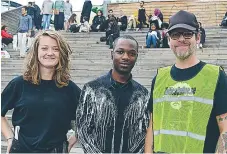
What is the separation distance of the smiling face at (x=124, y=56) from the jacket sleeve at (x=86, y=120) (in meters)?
0.30

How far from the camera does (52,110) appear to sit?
301 cm

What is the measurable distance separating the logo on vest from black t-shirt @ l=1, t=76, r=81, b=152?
0.84 metres

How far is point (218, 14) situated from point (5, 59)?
9.71 m

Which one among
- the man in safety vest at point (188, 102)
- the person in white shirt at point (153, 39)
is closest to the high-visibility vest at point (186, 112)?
the man in safety vest at point (188, 102)

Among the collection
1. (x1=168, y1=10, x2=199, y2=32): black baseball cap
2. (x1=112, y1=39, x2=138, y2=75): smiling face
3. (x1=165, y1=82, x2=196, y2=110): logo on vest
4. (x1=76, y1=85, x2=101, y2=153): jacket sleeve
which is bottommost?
(x1=76, y1=85, x2=101, y2=153): jacket sleeve

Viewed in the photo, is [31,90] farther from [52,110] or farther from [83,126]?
[83,126]

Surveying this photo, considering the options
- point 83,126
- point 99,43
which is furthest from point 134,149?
point 99,43

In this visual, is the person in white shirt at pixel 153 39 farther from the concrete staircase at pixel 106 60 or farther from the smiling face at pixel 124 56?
the smiling face at pixel 124 56

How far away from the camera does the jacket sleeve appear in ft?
9.99

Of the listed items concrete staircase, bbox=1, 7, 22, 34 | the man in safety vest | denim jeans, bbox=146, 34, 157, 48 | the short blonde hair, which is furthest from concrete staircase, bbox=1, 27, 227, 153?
concrete staircase, bbox=1, 7, 22, 34

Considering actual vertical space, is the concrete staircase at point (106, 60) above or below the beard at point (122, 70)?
below

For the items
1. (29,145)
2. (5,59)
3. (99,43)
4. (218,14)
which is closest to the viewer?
(29,145)

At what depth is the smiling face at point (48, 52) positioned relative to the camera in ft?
10.2

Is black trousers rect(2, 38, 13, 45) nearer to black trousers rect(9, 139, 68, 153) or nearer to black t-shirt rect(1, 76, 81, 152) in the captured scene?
black t-shirt rect(1, 76, 81, 152)
